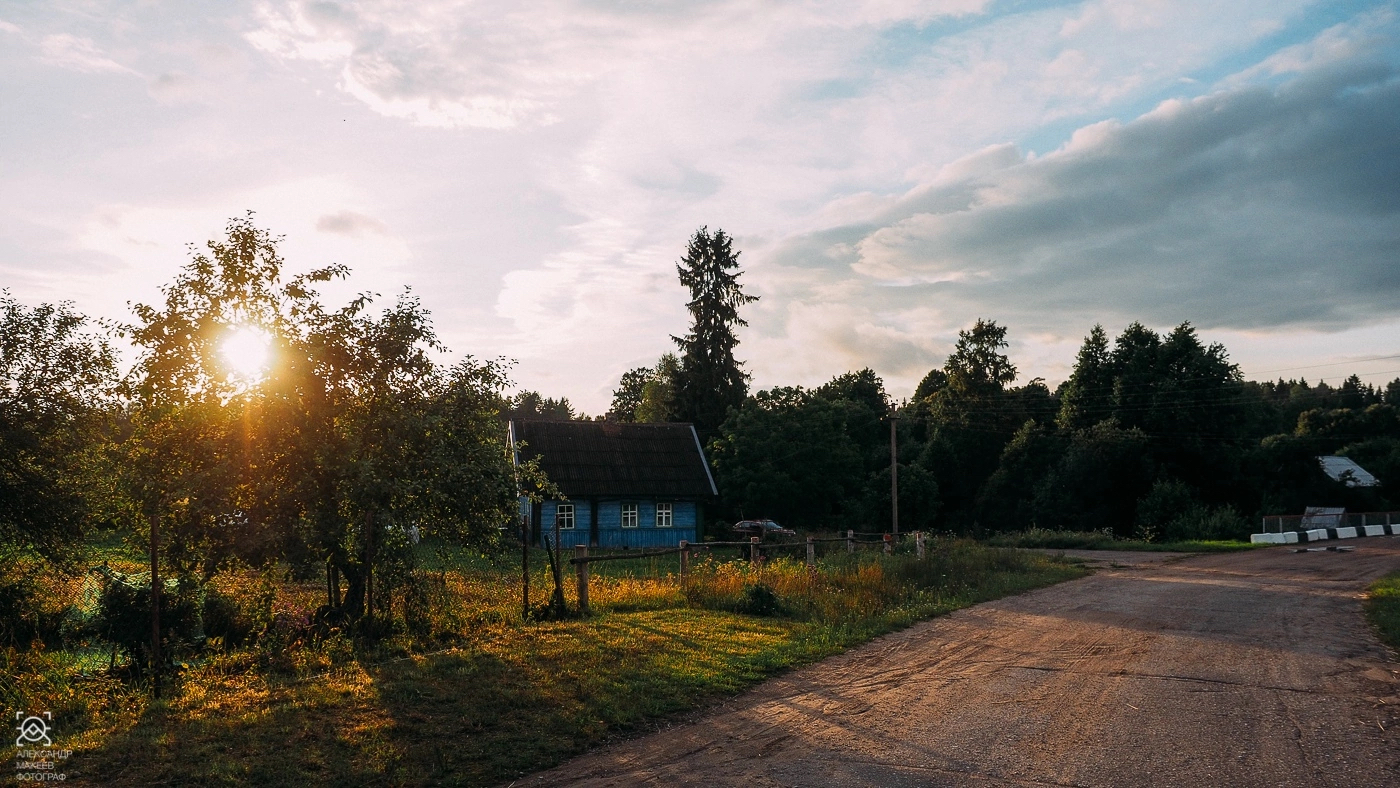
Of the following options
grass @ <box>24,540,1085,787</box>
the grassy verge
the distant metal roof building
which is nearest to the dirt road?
the grassy verge

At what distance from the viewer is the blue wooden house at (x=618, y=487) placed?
3947 centimetres

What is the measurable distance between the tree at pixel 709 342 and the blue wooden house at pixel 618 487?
37.1ft

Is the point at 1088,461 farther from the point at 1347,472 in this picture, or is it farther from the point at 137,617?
the point at 137,617

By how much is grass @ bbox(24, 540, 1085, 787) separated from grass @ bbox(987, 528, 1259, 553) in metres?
26.2

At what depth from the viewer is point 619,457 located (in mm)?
41812

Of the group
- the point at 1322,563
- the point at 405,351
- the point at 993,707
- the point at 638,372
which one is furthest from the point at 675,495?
the point at 638,372

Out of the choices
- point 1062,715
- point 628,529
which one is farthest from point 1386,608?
point 628,529

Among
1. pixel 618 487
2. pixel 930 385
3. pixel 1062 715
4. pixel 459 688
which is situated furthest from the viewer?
pixel 930 385

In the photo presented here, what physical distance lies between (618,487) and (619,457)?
2.33 metres

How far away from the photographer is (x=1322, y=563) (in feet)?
91.6

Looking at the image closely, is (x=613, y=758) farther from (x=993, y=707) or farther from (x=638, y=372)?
(x=638, y=372)

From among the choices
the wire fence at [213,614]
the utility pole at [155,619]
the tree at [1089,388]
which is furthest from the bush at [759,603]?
the tree at [1089,388]

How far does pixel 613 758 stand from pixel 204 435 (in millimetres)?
7690

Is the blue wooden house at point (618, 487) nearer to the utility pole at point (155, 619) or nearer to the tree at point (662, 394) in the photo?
the tree at point (662, 394)
